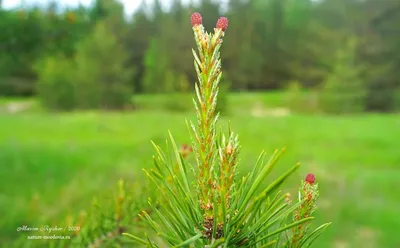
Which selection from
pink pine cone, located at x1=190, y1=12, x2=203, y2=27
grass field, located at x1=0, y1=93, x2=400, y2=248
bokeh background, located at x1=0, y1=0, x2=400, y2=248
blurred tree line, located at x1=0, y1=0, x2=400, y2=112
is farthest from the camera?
blurred tree line, located at x1=0, y1=0, x2=400, y2=112

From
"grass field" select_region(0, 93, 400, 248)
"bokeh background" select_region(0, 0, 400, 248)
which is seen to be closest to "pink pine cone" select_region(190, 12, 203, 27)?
"bokeh background" select_region(0, 0, 400, 248)

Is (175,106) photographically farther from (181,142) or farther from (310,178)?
(310,178)

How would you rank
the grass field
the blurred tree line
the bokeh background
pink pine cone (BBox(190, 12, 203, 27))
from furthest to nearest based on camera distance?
the blurred tree line, the grass field, the bokeh background, pink pine cone (BBox(190, 12, 203, 27))

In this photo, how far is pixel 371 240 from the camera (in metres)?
5.45

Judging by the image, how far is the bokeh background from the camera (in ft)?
14.5

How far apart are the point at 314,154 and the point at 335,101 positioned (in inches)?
646

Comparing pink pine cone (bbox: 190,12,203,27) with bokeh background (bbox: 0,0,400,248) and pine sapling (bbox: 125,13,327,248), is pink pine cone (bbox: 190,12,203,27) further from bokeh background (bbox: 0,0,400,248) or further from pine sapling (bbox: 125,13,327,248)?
bokeh background (bbox: 0,0,400,248)

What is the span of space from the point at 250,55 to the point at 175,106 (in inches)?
441

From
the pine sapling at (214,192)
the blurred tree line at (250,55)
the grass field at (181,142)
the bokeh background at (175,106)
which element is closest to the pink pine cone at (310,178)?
the pine sapling at (214,192)

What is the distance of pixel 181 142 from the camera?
9.28m

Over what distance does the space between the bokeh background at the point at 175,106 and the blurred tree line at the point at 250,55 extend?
4.6 inches

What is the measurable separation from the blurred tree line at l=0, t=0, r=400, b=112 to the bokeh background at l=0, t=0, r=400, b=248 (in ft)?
0.38

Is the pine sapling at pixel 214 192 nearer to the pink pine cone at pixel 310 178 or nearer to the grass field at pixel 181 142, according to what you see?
the pink pine cone at pixel 310 178

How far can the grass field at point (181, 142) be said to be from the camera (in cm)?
561
